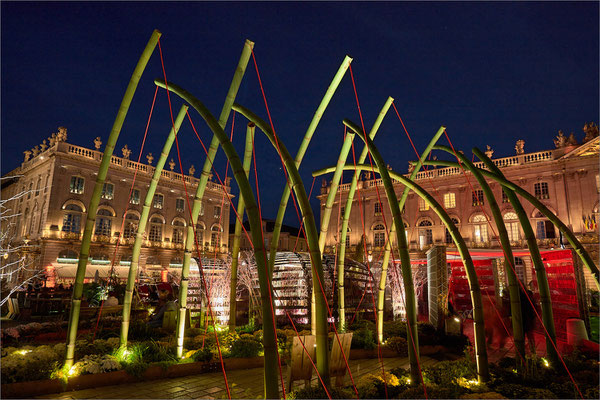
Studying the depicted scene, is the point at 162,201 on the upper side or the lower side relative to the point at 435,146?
upper

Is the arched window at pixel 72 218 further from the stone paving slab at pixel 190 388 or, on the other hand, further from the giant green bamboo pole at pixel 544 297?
the giant green bamboo pole at pixel 544 297

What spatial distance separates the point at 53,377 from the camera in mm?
5078

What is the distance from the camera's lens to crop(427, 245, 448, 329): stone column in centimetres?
881

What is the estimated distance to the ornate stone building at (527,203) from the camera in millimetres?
30500

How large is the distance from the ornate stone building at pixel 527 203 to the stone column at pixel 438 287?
16.5m

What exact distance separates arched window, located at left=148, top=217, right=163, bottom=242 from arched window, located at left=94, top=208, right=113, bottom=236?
423 cm

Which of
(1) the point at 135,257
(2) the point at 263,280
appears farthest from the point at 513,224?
(2) the point at 263,280

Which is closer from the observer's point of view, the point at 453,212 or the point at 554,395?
the point at 554,395

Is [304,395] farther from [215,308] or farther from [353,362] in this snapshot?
[215,308]

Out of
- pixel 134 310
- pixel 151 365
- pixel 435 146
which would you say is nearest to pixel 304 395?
pixel 151 365

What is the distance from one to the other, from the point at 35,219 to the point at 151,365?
34324 mm

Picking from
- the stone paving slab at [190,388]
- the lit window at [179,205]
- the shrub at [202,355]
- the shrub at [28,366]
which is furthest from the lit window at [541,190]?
the shrub at [28,366]

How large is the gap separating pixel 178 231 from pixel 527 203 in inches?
1323

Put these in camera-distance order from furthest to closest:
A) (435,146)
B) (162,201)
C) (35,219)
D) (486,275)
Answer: (162,201) < (35,219) < (486,275) < (435,146)
